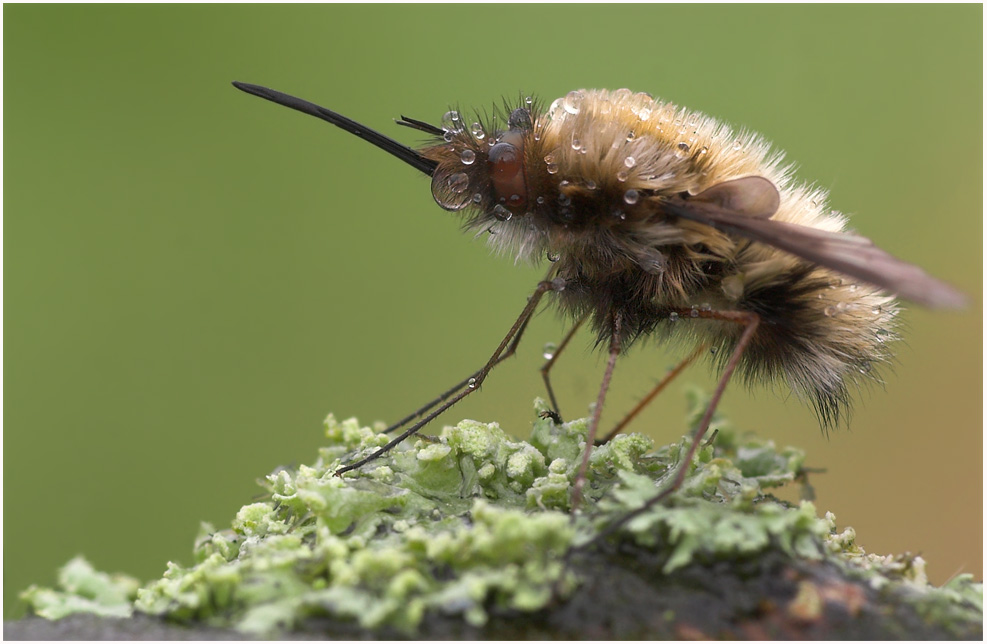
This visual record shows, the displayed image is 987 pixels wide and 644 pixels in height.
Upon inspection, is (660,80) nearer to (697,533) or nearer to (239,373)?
(239,373)

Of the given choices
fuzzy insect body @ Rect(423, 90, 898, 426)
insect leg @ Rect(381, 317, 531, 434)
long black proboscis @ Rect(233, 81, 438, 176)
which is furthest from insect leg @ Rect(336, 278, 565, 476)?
long black proboscis @ Rect(233, 81, 438, 176)

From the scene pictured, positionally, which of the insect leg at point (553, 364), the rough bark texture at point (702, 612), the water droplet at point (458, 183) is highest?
the water droplet at point (458, 183)

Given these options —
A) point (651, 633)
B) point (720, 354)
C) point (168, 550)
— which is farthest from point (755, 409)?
point (651, 633)

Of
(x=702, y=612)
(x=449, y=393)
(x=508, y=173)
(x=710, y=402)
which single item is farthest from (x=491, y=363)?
(x=702, y=612)

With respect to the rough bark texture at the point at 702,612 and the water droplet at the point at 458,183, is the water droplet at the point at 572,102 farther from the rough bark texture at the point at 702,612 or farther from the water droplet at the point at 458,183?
the rough bark texture at the point at 702,612

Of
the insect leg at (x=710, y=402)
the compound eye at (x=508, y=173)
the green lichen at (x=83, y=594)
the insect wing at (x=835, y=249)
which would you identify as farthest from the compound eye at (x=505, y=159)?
the green lichen at (x=83, y=594)

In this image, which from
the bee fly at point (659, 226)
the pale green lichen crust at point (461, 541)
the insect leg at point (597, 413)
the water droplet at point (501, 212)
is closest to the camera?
the pale green lichen crust at point (461, 541)
